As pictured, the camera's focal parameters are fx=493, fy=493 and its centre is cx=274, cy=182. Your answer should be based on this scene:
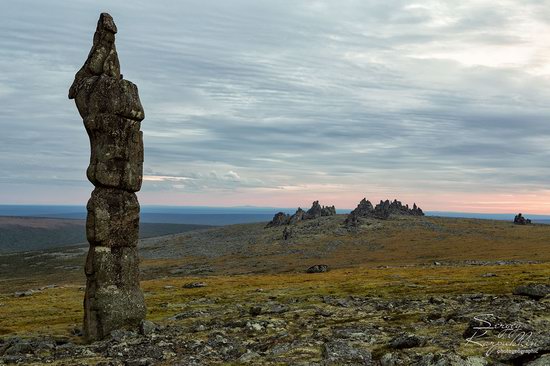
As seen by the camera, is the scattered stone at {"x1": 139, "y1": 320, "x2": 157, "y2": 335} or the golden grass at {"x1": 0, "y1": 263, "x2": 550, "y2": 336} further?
the golden grass at {"x1": 0, "y1": 263, "x2": 550, "y2": 336}

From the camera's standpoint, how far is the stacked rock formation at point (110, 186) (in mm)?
36156

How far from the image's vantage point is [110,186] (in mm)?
37438

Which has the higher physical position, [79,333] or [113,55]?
[113,55]

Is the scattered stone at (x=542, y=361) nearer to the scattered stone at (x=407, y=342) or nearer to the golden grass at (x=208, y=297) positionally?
the scattered stone at (x=407, y=342)

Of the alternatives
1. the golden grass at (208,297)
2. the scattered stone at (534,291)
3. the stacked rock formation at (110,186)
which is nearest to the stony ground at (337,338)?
the scattered stone at (534,291)

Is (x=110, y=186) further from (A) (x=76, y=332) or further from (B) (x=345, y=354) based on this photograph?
(B) (x=345, y=354)

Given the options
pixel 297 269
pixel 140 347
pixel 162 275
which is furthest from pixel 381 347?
pixel 162 275

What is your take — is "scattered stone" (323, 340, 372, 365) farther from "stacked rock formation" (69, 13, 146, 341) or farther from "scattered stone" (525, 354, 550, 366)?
"stacked rock formation" (69, 13, 146, 341)

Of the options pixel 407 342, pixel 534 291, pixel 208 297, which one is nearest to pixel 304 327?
pixel 407 342

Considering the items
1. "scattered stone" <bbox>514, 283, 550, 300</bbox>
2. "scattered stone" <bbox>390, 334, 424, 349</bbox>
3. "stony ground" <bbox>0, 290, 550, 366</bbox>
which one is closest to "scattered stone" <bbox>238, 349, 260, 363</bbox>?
"stony ground" <bbox>0, 290, 550, 366</bbox>

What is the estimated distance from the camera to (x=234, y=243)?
188125mm

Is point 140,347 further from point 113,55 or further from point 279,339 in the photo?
point 113,55

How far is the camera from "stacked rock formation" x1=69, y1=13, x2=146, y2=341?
3616 centimetres

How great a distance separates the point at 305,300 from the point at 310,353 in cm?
2327
